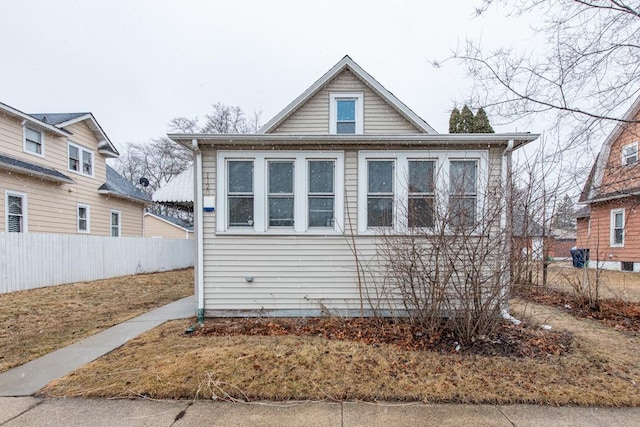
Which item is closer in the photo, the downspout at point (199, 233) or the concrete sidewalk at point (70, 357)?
the concrete sidewalk at point (70, 357)

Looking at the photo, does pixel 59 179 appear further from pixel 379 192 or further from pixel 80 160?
pixel 379 192

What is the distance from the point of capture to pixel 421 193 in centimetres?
521

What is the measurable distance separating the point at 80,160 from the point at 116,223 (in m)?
3.41

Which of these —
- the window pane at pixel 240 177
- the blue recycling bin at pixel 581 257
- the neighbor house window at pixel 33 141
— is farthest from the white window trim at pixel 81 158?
the blue recycling bin at pixel 581 257

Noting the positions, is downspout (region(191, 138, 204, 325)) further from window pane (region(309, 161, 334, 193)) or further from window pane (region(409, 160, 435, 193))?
window pane (region(409, 160, 435, 193))

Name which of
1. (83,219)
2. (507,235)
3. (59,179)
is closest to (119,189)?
(83,219)

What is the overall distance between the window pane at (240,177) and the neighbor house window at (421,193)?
2903 millimetres

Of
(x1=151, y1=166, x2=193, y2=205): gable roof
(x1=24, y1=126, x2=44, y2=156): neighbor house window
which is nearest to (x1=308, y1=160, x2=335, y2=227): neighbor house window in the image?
(x1=151, y1=166, x2=193, y2=205): gable roof

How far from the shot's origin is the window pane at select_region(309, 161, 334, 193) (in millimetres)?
5820

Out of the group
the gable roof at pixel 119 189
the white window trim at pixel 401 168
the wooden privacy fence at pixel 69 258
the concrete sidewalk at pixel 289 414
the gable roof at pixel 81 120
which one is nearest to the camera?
the concrete sidewalk at pixel 289 414

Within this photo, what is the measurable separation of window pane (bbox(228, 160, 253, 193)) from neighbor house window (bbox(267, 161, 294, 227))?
14.0 inches

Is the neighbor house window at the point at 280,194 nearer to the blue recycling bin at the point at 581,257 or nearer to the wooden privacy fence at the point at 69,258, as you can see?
the blue recycling bin at the point at 581,257

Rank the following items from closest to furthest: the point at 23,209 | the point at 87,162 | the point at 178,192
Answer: the point at 23,209
the point at 178,192
the point at 87,162

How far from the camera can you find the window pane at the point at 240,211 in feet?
19.0
